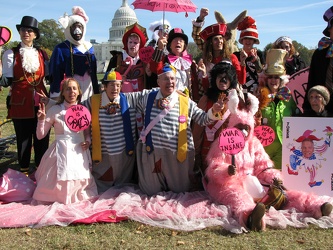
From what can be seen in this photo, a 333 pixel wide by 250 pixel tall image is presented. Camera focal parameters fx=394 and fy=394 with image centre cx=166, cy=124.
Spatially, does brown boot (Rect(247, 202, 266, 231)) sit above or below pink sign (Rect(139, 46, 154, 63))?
below

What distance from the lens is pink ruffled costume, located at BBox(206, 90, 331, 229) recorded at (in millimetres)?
4266

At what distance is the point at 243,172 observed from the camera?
14.8ft

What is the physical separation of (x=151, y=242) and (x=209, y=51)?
114 inches

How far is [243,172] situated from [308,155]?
758 mm

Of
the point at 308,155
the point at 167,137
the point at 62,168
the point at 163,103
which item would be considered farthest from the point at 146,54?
the point at 308,155

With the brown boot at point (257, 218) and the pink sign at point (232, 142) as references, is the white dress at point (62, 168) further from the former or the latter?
the brown boot at point (257, 218)

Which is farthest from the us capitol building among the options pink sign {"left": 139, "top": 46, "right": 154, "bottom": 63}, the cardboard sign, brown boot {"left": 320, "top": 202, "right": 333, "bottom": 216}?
brown boot {"left": 320, "top": 202, "right": 333, "bottom": 216}

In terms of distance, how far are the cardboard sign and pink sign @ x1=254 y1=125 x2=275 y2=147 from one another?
23cm

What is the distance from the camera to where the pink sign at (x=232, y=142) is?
4270 millimetres

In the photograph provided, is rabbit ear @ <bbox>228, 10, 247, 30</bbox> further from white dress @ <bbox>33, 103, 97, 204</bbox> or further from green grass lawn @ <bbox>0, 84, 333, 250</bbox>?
green grass lawn @ <bbox>0, 84, 333, 250</bbox>

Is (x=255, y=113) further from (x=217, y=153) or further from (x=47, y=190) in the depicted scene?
(x=47, y=190)

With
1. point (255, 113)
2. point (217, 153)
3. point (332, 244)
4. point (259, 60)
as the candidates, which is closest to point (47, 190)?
point (217, 153)

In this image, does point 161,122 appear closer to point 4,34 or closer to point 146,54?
point 146,54

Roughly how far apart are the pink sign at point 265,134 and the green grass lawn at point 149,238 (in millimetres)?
1183
